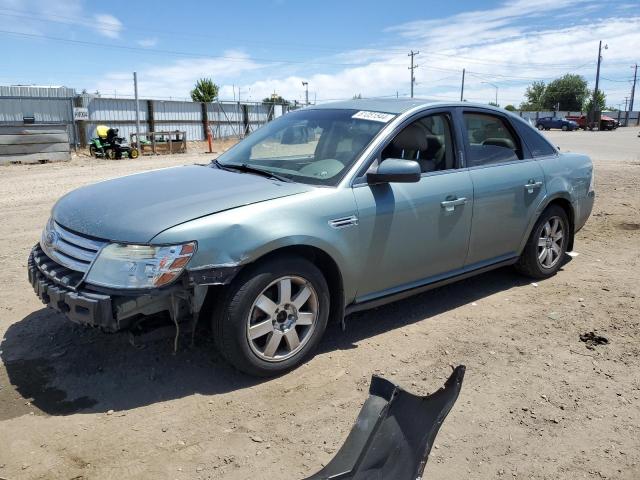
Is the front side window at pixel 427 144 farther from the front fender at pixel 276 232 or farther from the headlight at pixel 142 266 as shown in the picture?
the headlight at pixel 142 266

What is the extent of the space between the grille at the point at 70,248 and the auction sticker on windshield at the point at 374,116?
84.5 inches

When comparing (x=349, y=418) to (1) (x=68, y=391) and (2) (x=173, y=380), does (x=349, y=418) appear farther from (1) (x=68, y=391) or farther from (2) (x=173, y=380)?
(1) (x=68, y=391)

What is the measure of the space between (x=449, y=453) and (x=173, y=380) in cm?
174

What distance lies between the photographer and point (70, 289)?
3168 mm

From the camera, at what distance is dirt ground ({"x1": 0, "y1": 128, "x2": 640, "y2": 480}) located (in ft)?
9.16

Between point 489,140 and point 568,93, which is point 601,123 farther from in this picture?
point 489,140

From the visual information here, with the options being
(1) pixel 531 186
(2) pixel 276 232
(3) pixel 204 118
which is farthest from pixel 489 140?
(3) pixel 204 118

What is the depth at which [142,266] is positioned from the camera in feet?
10.0

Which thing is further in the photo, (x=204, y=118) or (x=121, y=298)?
(x=204, y=118)

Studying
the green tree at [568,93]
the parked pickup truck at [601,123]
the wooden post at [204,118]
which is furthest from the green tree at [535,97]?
the wooden post at [204,118]

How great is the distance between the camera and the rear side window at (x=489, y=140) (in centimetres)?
471

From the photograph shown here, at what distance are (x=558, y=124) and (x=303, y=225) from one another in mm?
60344

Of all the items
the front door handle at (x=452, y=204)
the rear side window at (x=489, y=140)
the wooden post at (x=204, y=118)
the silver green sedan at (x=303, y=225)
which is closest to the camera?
the silver green sedan at (x=303, y=225)

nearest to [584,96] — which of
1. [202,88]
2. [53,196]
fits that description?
[202,88]
